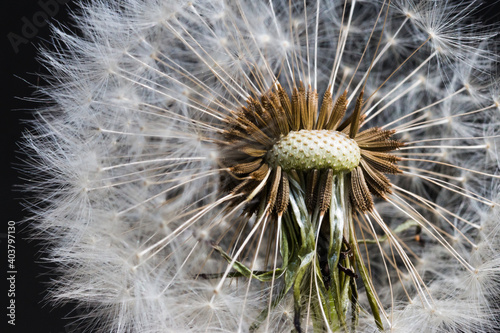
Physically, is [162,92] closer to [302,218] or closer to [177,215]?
[177,215]

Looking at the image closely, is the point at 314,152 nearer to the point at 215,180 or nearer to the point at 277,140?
the point at 277,140

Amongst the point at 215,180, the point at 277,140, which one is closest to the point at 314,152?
the point at 277,140

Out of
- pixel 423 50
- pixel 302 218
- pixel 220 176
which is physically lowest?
pixel 302 218

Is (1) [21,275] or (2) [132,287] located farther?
(1) [21,275]

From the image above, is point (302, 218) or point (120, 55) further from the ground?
point (120, 55)

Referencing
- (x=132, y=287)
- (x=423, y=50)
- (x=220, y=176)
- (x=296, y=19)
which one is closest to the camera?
(x=132, y=287)

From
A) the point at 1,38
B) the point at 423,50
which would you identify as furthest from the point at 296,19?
the point at 1,38
